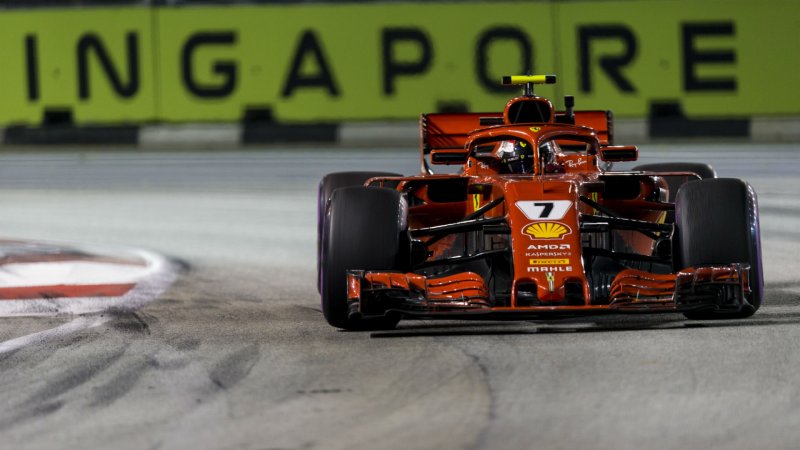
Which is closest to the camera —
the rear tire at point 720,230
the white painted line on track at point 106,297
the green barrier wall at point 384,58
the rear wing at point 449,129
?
the rear tire at point 720,230

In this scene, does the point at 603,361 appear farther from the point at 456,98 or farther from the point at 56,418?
the point at 456,98

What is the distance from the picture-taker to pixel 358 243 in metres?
7.38

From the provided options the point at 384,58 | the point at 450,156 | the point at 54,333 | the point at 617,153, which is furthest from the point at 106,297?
the point at 384,58

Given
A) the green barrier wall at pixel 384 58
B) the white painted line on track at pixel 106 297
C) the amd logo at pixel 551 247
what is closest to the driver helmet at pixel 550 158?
the amd logo at pixel 551 247

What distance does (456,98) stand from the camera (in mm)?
16891

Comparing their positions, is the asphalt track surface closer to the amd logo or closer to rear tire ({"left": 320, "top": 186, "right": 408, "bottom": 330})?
rear tire ({"left": 320, "top": 186, "right": 408, "bottom": 330})

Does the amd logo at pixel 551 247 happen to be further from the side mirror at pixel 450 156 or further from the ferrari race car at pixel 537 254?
the side mirror at pixel 450 156

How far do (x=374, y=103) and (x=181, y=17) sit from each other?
94.0 inches

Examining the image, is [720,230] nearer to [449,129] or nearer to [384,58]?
[449,129]

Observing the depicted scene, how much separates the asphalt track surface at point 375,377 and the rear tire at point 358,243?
150 millimetres

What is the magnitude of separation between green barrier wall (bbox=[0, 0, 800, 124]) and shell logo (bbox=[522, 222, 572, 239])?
9.37 metres

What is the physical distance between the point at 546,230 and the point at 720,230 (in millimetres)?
817

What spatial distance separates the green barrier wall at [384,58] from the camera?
1662cm

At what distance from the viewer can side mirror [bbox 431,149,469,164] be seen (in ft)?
28.7
